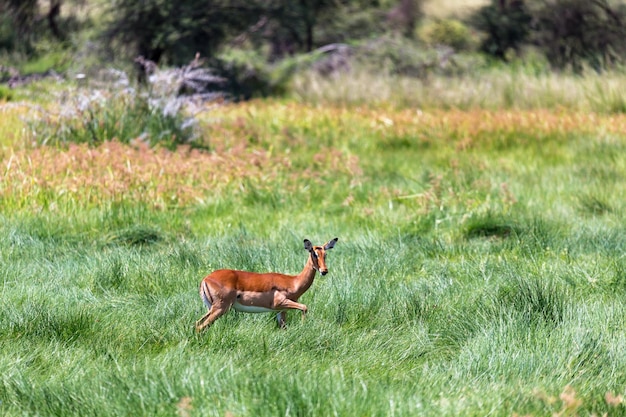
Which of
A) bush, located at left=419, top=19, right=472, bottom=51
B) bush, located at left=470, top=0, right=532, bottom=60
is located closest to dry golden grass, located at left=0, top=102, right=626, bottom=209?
bush, located at left=470, top=0, right=532, bottom=60

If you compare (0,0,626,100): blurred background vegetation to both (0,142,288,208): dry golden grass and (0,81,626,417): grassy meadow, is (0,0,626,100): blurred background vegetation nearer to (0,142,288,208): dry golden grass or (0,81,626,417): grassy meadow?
(0,142,288,208): dry golden grass

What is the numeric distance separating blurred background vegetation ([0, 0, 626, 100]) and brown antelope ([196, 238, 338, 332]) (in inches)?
332

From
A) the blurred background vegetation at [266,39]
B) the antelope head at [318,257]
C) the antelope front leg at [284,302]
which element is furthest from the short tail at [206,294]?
the blurred background vegetation at [266,39]

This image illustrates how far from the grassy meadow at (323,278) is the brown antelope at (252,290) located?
141 mm

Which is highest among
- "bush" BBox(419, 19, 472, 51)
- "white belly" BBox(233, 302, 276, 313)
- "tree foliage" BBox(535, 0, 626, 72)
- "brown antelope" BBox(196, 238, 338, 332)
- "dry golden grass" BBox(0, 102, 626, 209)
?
"brown antelope" BBox(196, 238, 338, 332)

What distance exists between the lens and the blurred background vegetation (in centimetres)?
1827

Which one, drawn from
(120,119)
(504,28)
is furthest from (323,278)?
(504,28)

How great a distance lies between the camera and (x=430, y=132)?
11.6 metres

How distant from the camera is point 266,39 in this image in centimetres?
2322

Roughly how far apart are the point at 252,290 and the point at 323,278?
129 centimetres

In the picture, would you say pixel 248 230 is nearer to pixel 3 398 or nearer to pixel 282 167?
pixel 282 167

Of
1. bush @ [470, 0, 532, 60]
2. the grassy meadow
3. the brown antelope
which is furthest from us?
bush @ [470, 0, 532, 60]

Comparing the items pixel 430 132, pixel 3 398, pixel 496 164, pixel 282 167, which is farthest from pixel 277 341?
pixel 430 132

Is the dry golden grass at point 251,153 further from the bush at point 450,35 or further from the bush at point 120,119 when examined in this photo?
the bush at point 450,35
